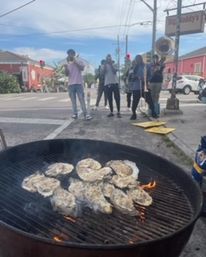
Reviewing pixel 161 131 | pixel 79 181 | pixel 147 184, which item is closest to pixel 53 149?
pixel 79 181

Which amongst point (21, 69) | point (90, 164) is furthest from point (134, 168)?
point (21, 69)

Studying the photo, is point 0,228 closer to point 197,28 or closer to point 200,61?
point 197,28

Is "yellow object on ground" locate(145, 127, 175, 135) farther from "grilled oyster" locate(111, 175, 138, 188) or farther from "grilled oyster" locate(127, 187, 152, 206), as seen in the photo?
"grilled oyster" locate(127, 187, 152, 206)

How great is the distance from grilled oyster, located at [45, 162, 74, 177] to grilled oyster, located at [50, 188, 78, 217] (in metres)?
0.41

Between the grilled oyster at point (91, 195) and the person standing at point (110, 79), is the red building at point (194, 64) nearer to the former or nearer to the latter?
the person standing at point (110, 79)

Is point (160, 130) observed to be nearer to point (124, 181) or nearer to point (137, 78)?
point (137, 78)

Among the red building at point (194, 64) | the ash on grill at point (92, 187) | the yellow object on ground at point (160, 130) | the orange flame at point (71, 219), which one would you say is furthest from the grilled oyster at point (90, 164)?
the red building at point (194, 64)

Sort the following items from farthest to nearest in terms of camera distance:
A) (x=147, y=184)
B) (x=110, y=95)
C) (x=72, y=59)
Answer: (x=110, y=95)
(x=72, y=59)
(x=147, y=184)

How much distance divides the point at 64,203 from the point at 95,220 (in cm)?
26

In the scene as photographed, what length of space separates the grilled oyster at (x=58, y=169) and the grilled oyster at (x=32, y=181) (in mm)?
84

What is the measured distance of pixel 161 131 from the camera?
22.1ft

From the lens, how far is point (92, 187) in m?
2.34

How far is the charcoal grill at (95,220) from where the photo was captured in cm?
159

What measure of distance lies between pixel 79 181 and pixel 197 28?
9326 mm
